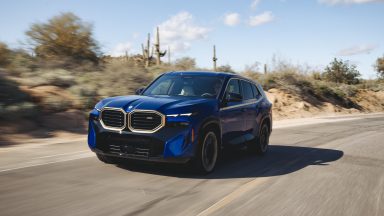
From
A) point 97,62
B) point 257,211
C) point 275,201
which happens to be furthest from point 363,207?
point 97,62

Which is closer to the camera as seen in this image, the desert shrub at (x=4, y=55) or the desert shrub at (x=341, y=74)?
the desert shrub at (x=4, y=55)

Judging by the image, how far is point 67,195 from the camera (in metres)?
5.95

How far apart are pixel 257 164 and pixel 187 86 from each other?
2287 millimetres

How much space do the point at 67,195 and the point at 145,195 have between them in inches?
40.4

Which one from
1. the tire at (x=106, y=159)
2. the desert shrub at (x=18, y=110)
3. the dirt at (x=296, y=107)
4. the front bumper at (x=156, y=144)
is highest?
the desert shrub at (x=18, y=110)

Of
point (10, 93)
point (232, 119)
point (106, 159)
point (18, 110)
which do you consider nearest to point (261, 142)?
point (232, 119)

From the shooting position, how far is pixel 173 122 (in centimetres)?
699

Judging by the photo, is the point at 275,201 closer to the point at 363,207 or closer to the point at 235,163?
the point at 363,207

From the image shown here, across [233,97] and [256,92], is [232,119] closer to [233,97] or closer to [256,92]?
[233,97]

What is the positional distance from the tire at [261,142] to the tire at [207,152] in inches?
97.7

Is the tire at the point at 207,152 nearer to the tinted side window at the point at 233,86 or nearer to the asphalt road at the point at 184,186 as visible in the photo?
the asphalt road at the point at 184,186

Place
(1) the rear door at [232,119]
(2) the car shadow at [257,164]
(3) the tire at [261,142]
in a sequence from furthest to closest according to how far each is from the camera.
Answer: (3) the tire at [261,142] → (1) the rear door at [232,119] → (2) the car shadow at [257,164]

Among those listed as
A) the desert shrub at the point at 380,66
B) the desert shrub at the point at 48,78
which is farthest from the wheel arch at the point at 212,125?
the desert shrub at the point at 380,66

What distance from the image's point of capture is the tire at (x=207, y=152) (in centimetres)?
741
